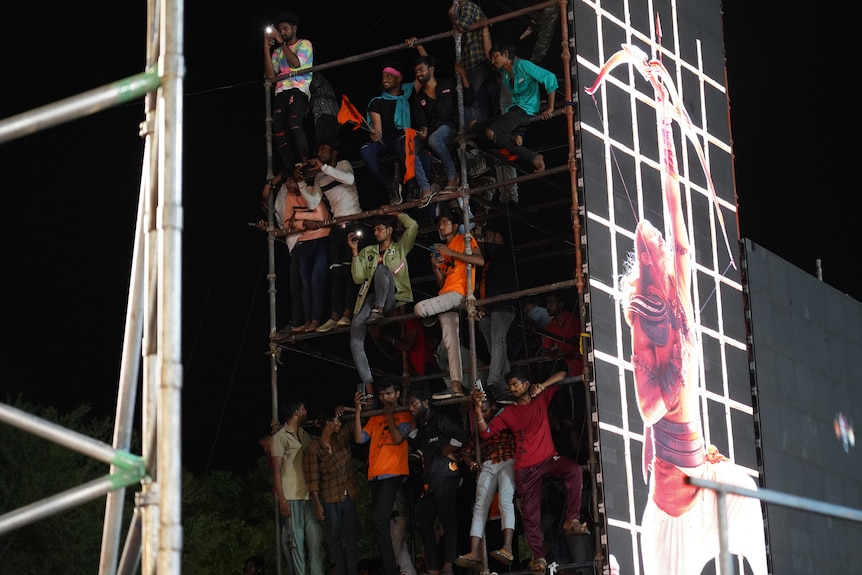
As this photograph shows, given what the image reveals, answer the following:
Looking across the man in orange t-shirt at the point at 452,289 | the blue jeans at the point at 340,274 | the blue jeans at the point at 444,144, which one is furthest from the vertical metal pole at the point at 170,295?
the blue jeans at the point at 340,274

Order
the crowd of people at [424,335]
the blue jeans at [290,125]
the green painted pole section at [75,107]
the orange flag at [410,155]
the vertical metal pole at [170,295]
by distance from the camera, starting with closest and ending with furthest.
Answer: the vertical metal pole at [170,295] < the green painted pole section at [75,107] < the crowd of people at [424,335] < the orange flag at [410,155] < the blue jeans at [290,125]

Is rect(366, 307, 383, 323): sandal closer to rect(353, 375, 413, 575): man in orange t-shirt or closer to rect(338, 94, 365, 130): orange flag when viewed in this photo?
rect(353, 375, 413, 575): man in orange t-shirt

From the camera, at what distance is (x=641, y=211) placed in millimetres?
14852

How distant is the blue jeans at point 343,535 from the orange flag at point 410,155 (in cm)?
326

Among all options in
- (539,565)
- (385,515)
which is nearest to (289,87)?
(385,515)

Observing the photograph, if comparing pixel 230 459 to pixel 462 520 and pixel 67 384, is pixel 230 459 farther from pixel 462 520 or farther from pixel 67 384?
pixel 462 520

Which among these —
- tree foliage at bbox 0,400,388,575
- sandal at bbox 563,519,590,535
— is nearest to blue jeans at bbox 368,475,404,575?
sandal at bbox 563,519,590,535

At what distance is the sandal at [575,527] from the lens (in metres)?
13.3

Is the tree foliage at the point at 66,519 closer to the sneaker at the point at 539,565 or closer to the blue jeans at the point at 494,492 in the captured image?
the blue jeans at the point at 494,492

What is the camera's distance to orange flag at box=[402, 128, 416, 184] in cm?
1495

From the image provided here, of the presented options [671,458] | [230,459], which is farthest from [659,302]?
[230,459]

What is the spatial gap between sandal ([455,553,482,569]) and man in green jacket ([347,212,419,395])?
2013 mm

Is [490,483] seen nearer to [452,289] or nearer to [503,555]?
[503,555]

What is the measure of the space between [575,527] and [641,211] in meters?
3.36
